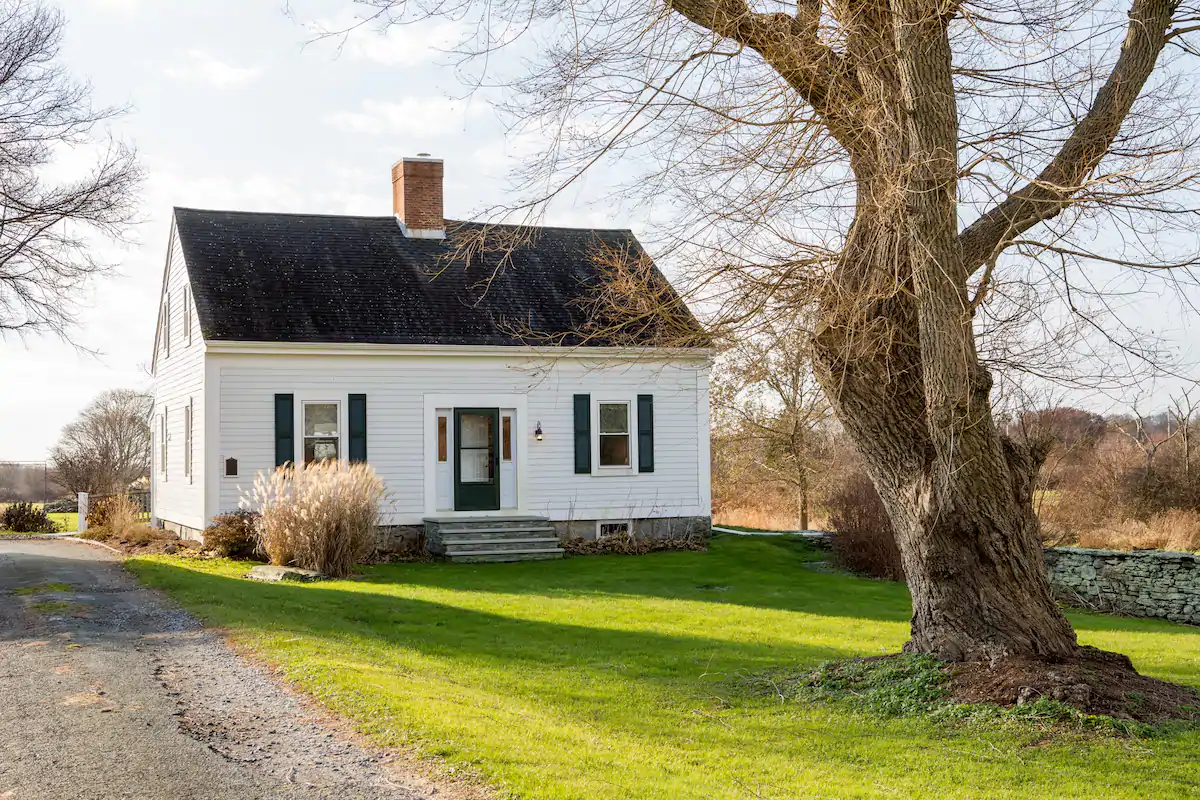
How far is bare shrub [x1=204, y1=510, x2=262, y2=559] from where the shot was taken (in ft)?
57.0

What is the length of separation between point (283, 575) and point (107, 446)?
81.8ft

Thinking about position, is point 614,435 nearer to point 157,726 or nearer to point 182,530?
→ point 182,530

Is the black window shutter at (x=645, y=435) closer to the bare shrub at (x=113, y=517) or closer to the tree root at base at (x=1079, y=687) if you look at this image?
the bare shrub at (x=113, y=517)

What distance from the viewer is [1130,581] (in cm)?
1617

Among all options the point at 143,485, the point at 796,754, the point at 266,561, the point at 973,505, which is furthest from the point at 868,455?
the point at 143,485

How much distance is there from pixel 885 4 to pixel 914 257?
6.44 feet

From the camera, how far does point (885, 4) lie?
25.1 ft

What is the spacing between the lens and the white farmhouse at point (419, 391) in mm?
18484

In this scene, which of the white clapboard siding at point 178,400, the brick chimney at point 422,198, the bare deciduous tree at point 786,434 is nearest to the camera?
the white clapboard siding at point 178,400

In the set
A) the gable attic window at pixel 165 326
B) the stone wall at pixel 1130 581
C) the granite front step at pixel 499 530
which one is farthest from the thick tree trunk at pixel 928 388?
the gable attic window at pixel 165 326

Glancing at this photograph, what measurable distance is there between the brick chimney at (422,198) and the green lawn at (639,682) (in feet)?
27.8

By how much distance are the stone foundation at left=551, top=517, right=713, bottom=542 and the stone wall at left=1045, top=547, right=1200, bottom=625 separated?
637 centimetres

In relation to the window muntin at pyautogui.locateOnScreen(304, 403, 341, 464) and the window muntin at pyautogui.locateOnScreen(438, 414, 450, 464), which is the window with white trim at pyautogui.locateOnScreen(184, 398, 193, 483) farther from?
the window muntin at pyautogui.locateOnScreen(438, 414, 450, 464)

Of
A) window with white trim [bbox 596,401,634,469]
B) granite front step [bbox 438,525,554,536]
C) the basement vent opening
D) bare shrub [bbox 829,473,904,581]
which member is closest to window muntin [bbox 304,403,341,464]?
granite front step [bbox 438,525,554,536]
